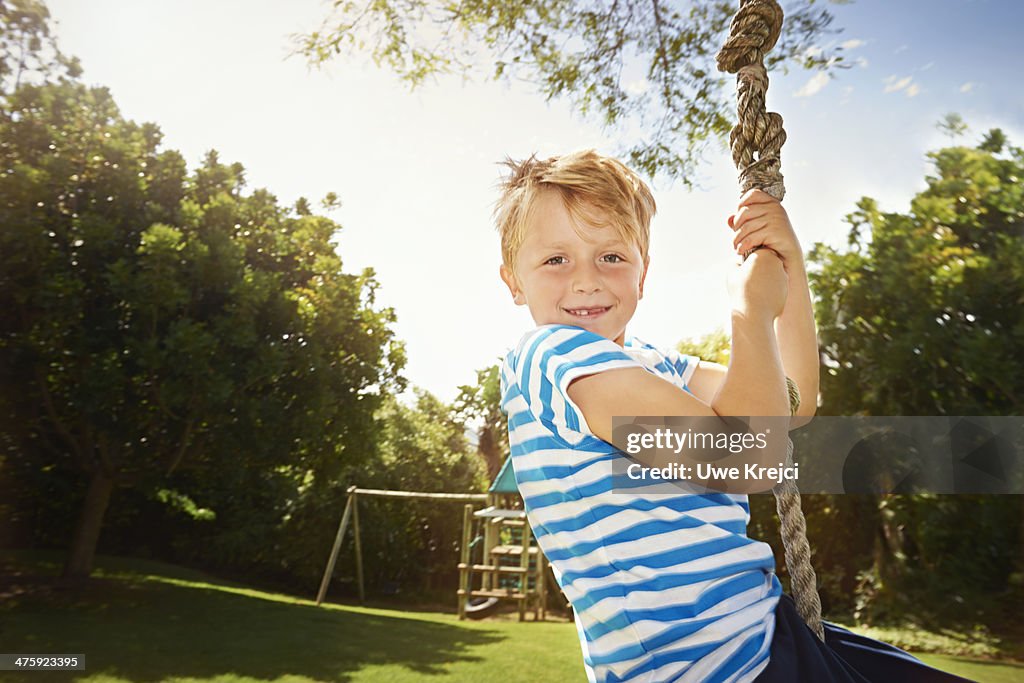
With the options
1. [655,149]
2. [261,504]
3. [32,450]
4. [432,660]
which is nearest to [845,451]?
[655,149]

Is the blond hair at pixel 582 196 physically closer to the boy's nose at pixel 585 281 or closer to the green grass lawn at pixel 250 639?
the boy's nose at pixel 585 281

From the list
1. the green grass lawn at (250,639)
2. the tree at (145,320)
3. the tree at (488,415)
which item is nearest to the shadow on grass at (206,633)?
the green grass lawn at (250,639)

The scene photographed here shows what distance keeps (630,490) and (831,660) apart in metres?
0.37

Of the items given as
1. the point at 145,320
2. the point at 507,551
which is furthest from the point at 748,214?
the point at 507,551

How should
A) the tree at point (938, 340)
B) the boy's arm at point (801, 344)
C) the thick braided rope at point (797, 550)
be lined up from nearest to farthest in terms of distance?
1. the thick braided rope at point (797, 550)
2. the boy's arm at point (801, 344)
3. the tree at point (938, 340)

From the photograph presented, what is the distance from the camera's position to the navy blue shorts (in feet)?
2.91

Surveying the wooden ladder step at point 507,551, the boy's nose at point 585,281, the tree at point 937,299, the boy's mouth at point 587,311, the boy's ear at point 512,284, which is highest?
the tree at point 937,299

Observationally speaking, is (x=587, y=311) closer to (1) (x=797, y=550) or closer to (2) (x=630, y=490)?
(2) (x=630, y=490)

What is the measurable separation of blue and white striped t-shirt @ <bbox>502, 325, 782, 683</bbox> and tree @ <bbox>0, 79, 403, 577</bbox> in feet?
20.3

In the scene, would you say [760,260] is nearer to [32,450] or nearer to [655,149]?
[655,149]

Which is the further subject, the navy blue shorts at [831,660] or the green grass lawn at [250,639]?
the green grass lawn at [250,639]

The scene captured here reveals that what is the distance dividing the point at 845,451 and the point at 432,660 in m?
3.90

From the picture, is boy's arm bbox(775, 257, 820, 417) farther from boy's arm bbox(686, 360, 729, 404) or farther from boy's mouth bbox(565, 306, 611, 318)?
boy's mouth bbox(565, 306, 611, 318)

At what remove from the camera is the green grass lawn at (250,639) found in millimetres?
4473
